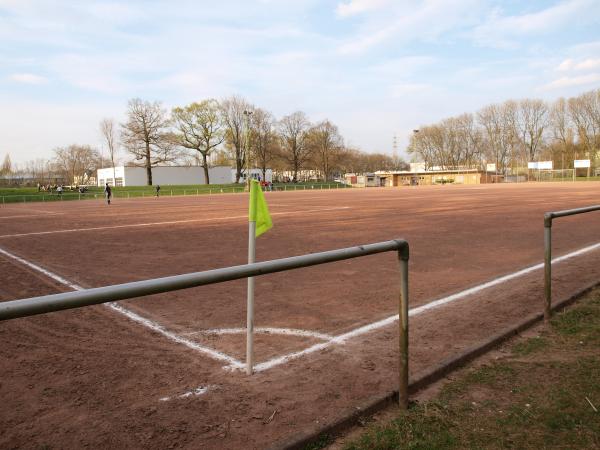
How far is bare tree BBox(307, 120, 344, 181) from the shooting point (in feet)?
300

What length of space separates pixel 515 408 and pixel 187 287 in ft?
7.69

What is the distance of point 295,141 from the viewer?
90.2 m

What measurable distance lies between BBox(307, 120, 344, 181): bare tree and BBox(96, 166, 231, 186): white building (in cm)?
1782

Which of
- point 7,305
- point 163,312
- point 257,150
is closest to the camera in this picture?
point 7,305

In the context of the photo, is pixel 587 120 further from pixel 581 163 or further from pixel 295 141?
pixel 295 141

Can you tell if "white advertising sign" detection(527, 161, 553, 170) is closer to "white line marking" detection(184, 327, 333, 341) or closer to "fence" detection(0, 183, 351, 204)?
"fence" detection(0, 183, 351, 204)

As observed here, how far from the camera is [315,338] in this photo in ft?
14.7

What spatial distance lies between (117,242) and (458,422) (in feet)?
36.5

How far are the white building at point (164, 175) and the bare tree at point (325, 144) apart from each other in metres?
17.8

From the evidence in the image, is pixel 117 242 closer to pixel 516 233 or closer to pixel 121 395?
pixel 121 395

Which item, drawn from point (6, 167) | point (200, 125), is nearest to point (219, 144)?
point (200, 125)

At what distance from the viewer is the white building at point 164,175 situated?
78438 mm

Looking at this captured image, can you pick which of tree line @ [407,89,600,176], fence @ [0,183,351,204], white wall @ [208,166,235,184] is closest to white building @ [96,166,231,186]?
white wall @ [208,166,235,184]

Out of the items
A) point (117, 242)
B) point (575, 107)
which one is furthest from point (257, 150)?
point (117, 242)
